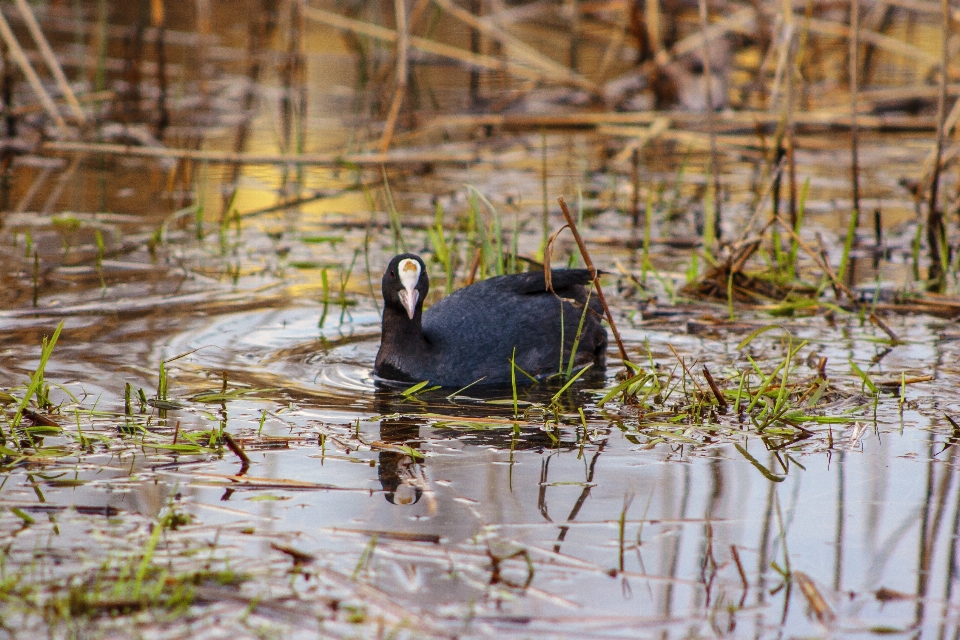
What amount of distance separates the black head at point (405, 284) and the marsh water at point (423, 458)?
346mm

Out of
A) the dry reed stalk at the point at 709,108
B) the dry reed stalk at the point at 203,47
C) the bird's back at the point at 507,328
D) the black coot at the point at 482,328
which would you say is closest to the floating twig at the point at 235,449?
the black coot at the point at 482,328

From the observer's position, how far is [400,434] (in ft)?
13.6

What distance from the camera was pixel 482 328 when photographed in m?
5.14

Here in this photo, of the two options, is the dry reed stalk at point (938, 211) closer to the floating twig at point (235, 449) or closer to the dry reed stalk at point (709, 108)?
the dry reed stalk at point (709, 108)

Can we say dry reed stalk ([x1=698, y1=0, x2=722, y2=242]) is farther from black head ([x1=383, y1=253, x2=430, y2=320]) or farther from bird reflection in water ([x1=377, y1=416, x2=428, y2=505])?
bird reflection in water ([x1=377, y1=416, x2=428, y2=505])

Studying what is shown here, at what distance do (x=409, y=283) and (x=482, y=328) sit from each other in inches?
17.1

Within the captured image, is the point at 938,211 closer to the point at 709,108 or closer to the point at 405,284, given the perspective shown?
the point at 709,108

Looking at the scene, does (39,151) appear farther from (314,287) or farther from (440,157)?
(314,287)

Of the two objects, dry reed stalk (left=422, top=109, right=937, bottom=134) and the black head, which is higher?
dry reed stalk (left=422, top=109, right=937, bottom=134)

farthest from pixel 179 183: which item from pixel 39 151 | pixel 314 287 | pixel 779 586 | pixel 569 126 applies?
pixel 779 586

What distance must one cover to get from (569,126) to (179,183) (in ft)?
12.3

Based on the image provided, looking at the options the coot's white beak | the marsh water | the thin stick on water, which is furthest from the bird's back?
the thin stick on water

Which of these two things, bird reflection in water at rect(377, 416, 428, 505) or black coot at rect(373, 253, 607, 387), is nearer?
bird reflection in water at rect(377, 416, 428, 505)

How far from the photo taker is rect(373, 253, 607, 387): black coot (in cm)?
493
